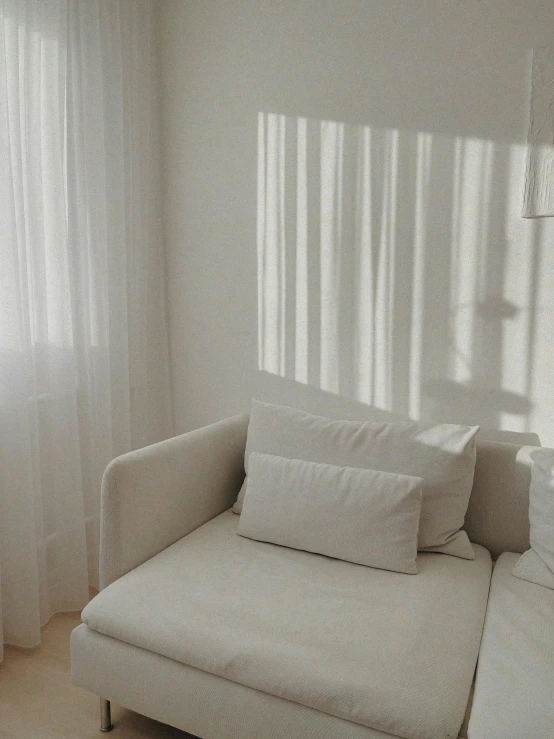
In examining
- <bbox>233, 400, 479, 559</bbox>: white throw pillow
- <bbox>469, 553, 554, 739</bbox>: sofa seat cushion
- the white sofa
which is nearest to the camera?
<bbox>469, 553, 554, 739</bbox>: sofa seat cushion

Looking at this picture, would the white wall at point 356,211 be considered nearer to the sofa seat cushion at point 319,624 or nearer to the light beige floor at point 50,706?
the sofa seat cushion at point 319,624

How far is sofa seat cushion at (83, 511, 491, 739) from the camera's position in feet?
4.60

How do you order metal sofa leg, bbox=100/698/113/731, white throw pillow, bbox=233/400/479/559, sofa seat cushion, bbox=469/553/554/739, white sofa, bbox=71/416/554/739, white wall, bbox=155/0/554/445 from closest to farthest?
sofa seat cushion, bbox=469/553/554/739
white sofa, bbox=71/416/554/739
metal sofa leg, bbox=100/698/113/731
white throw pillow, bbox=233/400/479/559
white wall, bbox=155/0/554/445

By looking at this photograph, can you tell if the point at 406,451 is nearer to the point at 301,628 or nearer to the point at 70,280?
the point at 301,628

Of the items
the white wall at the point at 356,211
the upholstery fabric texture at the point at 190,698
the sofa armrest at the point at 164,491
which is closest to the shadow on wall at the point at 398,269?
the white wall at the point at 356,211

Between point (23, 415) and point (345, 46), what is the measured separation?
5.98 ft

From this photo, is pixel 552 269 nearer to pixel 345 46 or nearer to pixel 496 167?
pixel 496 167

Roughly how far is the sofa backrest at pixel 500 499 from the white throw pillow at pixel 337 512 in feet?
0.97

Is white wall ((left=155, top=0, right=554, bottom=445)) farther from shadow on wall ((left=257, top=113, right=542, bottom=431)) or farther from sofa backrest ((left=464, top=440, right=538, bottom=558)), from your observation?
sofa backrest ((left=464, top=440, right=538, bottom=558))

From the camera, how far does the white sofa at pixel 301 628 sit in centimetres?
140

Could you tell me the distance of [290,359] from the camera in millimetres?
2699

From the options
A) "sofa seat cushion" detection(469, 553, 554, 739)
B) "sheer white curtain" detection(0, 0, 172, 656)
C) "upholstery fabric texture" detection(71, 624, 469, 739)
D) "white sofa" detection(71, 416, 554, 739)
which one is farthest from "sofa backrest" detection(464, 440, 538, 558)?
"sheer white curtain" detection(0, 0, 172, 656)

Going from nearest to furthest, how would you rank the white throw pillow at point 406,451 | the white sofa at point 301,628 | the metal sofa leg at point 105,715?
the white sofa at point 301,628
the metal sofa leg at point 105,715
the white throw pillow at point 406,451

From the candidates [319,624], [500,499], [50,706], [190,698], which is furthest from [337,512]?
[50,706]
